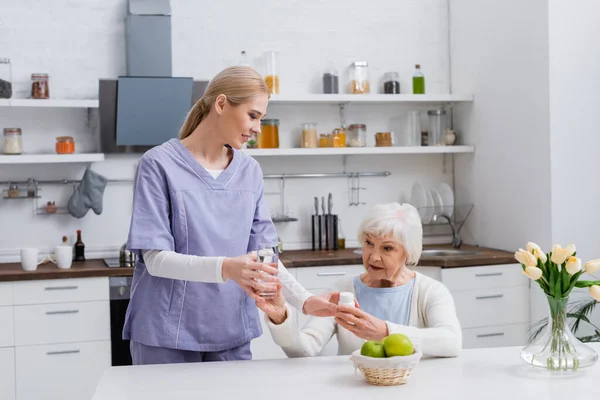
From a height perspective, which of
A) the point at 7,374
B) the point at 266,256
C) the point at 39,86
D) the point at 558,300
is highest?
the point at 39,86

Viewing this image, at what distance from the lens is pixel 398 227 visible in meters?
2.66

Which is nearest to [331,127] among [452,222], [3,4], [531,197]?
[452,222]

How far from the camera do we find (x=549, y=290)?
2.16 meters

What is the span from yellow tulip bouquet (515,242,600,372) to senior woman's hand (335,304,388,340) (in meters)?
0.42

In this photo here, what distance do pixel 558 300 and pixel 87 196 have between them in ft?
10.2

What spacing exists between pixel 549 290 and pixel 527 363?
245mm

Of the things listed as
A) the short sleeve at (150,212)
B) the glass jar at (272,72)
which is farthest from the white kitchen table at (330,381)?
the glass jar at (272,72)

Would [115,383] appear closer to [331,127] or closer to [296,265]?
[296,265]

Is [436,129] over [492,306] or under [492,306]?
over

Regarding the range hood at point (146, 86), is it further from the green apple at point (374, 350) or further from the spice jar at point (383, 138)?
the green apple at point (374, 350)

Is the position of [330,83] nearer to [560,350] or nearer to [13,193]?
[13,193]

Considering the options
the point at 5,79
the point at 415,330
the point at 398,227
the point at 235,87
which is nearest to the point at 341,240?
the point at 5,79

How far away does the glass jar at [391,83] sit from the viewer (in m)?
5.07

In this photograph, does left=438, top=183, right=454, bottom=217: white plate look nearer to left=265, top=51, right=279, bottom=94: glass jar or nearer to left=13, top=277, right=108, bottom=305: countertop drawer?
left=265, top=51, right=279, bottom=94: glass jar
